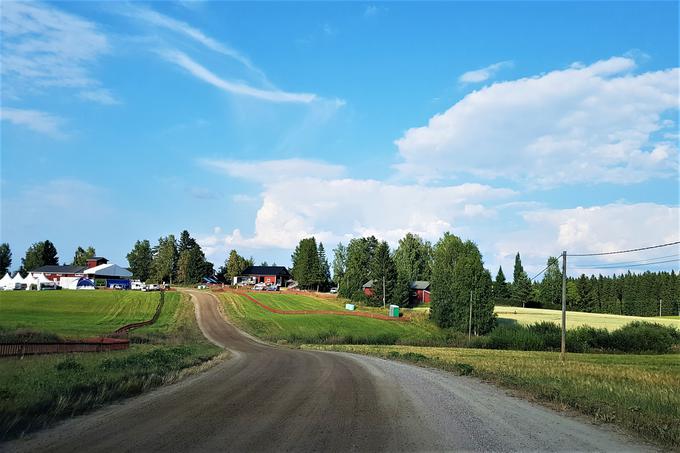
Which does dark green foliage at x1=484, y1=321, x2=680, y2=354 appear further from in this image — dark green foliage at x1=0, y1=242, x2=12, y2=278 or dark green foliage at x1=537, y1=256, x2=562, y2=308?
dark green foliage at x1=0, y1=242, x2=12, y2=278

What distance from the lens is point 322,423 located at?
10.7 metres

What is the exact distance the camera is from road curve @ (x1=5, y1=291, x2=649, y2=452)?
29.4 feet

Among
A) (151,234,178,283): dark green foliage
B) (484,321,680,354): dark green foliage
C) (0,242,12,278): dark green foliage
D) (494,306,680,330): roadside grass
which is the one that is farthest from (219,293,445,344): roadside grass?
(0,242,12,278): dark green foliage

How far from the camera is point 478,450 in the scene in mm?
8719

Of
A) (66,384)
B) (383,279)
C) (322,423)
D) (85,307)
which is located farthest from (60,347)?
(383,279)

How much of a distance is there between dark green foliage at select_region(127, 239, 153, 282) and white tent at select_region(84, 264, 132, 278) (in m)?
23.1

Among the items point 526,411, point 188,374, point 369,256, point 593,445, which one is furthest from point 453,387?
point 369,256

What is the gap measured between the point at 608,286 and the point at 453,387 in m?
165

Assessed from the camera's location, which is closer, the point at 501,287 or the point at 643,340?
the point at 643,340

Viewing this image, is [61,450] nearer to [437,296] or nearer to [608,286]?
Result: [437,296]

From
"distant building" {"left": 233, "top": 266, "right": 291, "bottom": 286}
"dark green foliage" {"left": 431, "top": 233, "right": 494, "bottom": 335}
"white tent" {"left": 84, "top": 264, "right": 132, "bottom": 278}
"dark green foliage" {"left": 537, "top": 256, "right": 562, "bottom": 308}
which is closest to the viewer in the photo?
"dark green foliage" {"left": 431, "top": 233, "right": 494, "bottom": 335}

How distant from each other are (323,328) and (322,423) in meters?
64.1

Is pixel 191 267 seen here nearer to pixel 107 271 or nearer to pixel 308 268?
pixel 107 271

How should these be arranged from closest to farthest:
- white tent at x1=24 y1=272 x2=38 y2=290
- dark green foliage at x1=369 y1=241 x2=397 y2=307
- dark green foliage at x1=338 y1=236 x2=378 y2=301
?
white tent at x1=24 y1=272 x2=38 y2=290, dark green foliage at x1=369 y1=241 x2=397 y2=307, dark green foliage at x1=338 y1=236 x2=378 y2=301
